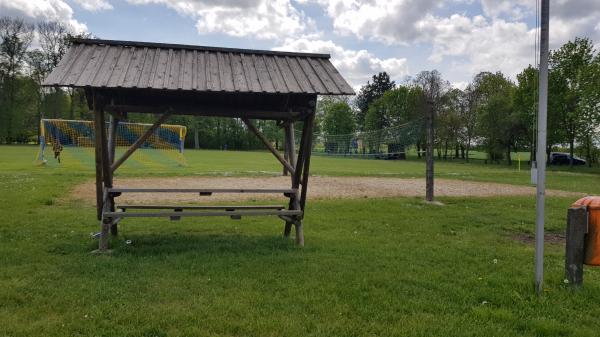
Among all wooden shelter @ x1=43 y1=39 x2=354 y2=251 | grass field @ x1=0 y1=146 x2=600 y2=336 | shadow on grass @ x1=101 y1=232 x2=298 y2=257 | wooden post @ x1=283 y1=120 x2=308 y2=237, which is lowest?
grass field @ x1=0 y1=146 x2=600 y2=336

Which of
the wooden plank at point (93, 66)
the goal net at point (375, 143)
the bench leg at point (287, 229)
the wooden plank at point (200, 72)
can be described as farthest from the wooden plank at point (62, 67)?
the goal net at point (375, 143)

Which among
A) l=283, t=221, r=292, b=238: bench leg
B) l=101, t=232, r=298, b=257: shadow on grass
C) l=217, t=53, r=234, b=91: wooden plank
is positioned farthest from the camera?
l=283, t=221, r=292, b=238: bench leg

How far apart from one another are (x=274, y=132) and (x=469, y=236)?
59255 millimetres

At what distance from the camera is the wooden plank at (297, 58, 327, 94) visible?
6715 millimetres

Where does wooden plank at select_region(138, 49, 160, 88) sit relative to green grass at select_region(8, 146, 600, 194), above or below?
above

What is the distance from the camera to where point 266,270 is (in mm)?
6051

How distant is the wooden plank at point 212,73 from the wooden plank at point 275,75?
77 cm

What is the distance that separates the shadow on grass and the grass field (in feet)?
0.09

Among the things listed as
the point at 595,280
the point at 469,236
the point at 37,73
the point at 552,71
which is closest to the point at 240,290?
the point at 595,280

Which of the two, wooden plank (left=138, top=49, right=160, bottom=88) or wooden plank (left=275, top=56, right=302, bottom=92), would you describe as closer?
wooden plank (left=138, top=49, right=160, bottom=88)

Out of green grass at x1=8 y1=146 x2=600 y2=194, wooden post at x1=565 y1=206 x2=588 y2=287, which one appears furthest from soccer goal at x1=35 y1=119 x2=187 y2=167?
wooden post at x1=565 y1=206 x2=588 y2=287

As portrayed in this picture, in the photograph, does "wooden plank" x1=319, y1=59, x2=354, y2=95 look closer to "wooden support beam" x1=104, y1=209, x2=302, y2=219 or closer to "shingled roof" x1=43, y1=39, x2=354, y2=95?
"shingled roof" x1=43, y1=39, x2=354, y2=95

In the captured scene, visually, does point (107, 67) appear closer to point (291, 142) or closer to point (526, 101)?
point (291, 142)

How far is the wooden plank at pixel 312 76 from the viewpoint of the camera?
671 centimetres
